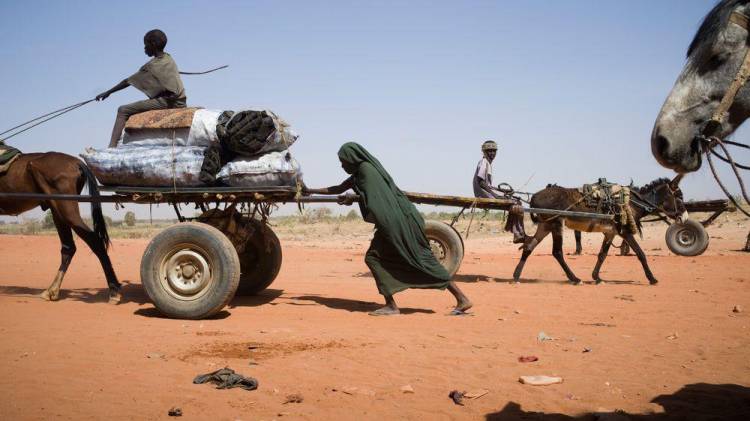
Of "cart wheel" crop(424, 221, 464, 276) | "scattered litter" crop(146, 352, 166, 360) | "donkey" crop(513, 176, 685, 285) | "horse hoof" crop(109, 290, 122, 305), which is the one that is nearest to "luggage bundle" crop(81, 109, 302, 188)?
"horse hoof" crop(109, 290, 122, 305)

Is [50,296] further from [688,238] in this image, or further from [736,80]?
[688,238]

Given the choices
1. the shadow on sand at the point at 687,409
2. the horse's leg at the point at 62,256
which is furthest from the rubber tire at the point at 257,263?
the shadow on sand at the point at 687,409

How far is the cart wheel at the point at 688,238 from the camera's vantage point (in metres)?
16.4

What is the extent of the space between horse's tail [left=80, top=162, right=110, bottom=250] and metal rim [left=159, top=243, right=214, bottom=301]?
5.55ft

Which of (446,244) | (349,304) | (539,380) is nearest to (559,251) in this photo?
(446,244)

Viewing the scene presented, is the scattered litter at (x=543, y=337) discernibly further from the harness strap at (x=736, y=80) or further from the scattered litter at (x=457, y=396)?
the harness strap at (x=736, y=80)

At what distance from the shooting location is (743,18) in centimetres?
345

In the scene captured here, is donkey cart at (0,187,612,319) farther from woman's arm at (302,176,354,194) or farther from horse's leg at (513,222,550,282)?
horse's leg at (513,222,550,282)

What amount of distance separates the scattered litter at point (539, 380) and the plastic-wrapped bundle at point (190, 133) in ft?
15.5

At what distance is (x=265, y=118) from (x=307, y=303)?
2874 mm

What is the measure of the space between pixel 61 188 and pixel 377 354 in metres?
5.65

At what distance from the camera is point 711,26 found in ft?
11.8

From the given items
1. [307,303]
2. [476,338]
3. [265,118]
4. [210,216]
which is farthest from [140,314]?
[476,338]

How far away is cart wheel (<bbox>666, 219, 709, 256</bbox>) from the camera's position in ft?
53.9
